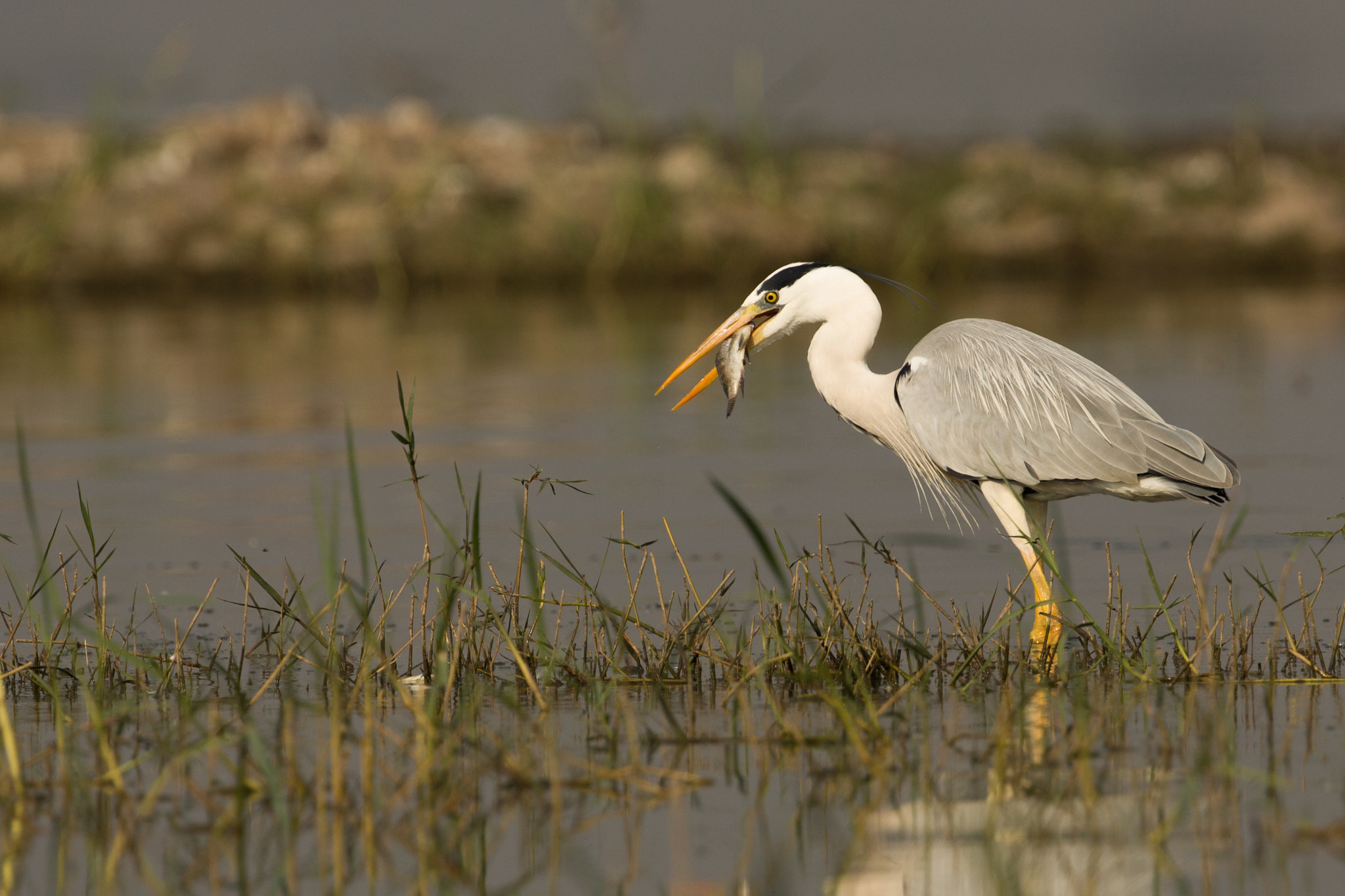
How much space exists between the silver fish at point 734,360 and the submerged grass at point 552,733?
3.36ft

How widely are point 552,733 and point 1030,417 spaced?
2.32m

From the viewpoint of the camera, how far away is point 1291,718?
14.4ft

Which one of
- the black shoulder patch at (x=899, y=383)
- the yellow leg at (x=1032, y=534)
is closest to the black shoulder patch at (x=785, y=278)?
the black shoulder patch at (x=899, y=383)

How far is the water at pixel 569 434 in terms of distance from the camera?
24.1 ft

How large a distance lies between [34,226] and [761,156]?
9971mm

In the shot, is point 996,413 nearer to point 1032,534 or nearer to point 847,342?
point 1032,534

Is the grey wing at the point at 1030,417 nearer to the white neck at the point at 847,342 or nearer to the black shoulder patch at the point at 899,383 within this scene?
the black shoulder patch at the point at 899,383

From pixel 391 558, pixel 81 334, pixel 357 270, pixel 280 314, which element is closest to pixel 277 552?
pixel 391 558

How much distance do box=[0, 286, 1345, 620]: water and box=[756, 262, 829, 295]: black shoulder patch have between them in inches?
44.7

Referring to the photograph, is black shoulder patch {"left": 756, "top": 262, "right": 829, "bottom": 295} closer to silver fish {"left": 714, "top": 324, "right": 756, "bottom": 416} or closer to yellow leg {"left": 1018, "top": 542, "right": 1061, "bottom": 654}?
silver fish {"left": 714, "top": 324, "right": 756, "bottom": 416}

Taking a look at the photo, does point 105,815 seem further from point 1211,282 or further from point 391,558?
point 1211,282

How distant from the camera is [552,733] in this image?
4.33 meters

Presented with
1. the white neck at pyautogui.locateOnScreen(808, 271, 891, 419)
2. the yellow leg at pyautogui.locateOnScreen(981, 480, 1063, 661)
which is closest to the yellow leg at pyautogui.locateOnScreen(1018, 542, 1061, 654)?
the yellow leg at pyautogui.locateOnScreen(981, 480, 1063, 661)

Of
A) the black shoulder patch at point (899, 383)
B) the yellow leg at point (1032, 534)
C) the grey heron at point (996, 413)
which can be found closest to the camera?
the yellow leg at point (1032, 534)
